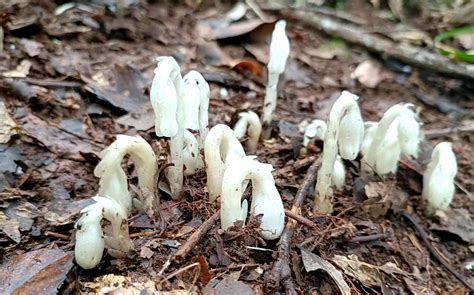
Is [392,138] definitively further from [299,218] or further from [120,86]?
[120,86]

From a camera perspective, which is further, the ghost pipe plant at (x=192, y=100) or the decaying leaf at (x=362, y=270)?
the ghost pipe plant at (x=192, y=100)

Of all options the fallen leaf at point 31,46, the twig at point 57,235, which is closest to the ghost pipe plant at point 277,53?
the twig at point 57,235

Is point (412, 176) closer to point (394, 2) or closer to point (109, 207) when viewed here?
point (109, 207)

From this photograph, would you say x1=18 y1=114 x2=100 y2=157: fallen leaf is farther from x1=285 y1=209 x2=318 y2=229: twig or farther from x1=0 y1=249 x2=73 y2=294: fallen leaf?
x1=285 y1=209 x2=318 y2=229: twig

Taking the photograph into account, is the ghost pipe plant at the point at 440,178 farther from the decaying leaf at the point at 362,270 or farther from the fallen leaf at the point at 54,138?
the fallen leaf at the point at 54,138

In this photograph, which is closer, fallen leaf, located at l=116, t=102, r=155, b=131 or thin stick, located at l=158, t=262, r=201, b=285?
thin stick, located at l=158, t=262, r=201, b=285

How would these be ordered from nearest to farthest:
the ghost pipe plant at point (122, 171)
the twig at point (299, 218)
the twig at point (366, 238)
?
1. the ghost pipe plant at point (122, 171)
2. the twig at point (299, 218)
3. the twig at point (366, 238)

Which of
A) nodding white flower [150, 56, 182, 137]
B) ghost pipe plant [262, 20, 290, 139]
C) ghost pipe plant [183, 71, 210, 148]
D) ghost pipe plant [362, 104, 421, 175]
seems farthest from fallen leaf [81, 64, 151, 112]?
ghost pipe plant [362, 104, 421, 175]
